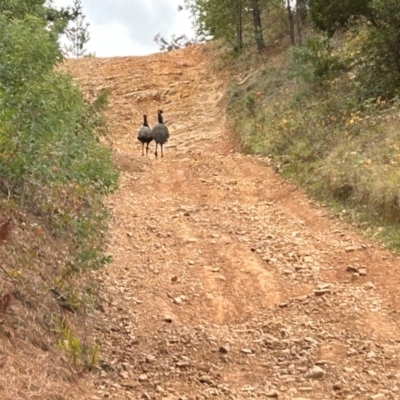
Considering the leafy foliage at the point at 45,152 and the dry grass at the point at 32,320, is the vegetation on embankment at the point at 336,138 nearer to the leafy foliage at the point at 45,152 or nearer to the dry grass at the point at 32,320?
the leafy foliage at the point at 45,152

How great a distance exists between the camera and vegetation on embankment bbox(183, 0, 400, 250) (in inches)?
330

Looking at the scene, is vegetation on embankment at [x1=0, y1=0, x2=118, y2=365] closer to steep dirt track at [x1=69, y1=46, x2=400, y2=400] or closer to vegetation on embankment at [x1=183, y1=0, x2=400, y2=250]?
steep dirt track at [x1=69, y1=46, x2=400, y2=400]

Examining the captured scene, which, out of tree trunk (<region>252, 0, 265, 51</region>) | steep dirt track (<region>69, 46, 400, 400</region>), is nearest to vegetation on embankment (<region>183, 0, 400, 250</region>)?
→ steep dirt track (<region>69, 46, 400, 400</region>)

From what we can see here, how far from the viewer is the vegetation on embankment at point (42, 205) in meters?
4.16

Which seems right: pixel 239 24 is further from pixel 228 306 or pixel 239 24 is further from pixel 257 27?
pixel 228 306

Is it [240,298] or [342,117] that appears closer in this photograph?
[240,298]

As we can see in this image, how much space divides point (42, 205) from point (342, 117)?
786 centimetres

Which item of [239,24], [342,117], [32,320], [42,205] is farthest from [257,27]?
[32,320]

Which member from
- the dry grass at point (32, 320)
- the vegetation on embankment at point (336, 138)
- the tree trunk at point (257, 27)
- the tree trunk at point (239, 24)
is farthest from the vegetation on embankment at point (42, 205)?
the tree trunk at point (239, 24)

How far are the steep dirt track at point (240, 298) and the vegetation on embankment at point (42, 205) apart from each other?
459 mm

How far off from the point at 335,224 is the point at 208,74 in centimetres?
1758

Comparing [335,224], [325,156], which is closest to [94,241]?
[335,224]

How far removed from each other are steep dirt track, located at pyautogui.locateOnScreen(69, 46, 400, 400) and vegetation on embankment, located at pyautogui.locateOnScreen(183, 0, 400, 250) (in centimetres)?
55

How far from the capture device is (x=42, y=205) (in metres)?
5.77
